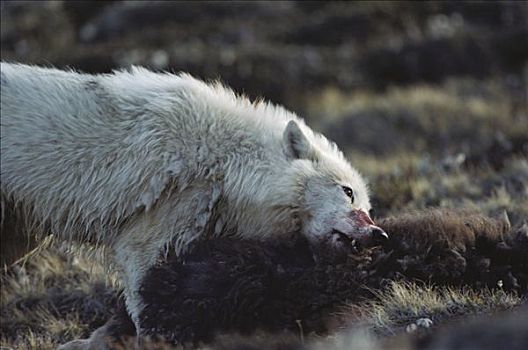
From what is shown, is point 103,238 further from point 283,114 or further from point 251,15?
point 251,15

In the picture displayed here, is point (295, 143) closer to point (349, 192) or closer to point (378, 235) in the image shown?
point (349, 192)

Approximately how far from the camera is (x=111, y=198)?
659 centimetres

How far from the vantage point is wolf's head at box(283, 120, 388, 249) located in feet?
21.1

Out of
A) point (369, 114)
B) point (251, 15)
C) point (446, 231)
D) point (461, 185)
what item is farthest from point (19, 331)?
point (251, 15)

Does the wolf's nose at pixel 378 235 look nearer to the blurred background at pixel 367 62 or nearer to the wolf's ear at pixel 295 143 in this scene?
the wolf's ear at pixel 295 143

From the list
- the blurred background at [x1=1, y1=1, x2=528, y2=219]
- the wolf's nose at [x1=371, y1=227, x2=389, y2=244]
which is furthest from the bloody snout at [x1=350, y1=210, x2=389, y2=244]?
the blurred background at [x1=1, y1=1, x2=528, y2=219]

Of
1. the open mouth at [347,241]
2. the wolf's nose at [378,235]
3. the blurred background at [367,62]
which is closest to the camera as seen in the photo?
the wolf's nose at [378,235]

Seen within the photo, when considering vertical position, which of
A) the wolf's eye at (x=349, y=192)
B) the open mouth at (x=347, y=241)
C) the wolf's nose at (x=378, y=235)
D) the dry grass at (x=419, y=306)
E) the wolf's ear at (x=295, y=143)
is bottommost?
the dry grass at (x=419, y=306)

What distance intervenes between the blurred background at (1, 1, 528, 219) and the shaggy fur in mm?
3637

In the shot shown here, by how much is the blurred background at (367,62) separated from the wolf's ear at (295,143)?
3300 millimetres

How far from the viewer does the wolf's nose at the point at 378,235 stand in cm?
624

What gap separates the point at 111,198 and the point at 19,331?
1559 millimetres

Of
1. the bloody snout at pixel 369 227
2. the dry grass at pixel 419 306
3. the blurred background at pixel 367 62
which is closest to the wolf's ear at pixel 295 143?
the bloody snout at pixel 369 227

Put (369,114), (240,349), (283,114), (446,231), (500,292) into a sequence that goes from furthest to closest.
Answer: (369,114), (283,114), (446,231), (500,292), (240,349)
